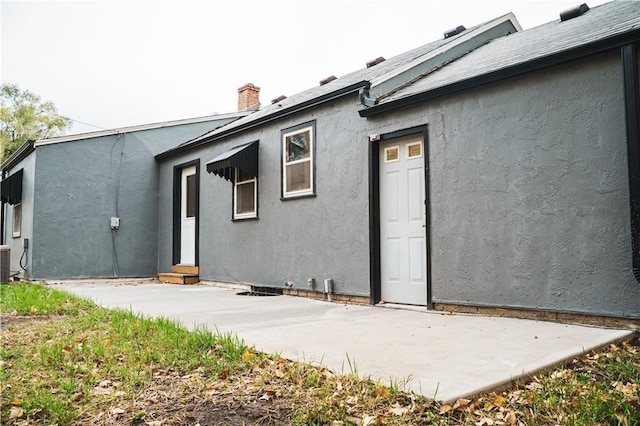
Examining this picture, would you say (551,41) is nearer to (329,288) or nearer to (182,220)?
(329,288)

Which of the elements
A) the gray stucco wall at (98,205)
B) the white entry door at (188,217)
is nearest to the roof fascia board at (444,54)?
the white entry door at (188,217)

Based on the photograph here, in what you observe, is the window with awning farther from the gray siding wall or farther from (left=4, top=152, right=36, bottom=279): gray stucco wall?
(left=4, top=152, right=36, bottom=279): gray stucco wall

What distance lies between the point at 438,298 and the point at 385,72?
354 cm

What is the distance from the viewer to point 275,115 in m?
8.18

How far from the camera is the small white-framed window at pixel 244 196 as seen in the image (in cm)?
874

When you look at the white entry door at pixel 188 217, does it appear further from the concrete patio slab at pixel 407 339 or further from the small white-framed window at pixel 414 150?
the small white-framed window at pixel 414 150

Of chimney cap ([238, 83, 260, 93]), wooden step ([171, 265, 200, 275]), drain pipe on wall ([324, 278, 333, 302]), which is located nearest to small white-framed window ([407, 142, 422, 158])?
drain pipe on wall ([324, 278, 333, 302])

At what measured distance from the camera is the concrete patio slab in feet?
9.05

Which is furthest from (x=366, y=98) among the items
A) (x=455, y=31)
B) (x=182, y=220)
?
(x=182, y=220)

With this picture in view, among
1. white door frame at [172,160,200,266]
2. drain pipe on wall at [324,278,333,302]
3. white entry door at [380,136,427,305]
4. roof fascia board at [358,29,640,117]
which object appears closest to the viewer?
roof fascia board at [358,29,640,117]

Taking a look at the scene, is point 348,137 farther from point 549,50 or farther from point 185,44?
point 185,44

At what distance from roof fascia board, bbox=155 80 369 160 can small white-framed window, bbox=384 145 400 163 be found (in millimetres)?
979

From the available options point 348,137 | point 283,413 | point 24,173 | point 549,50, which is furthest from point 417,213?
point 24,173

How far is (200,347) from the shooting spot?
3525 millimetres
